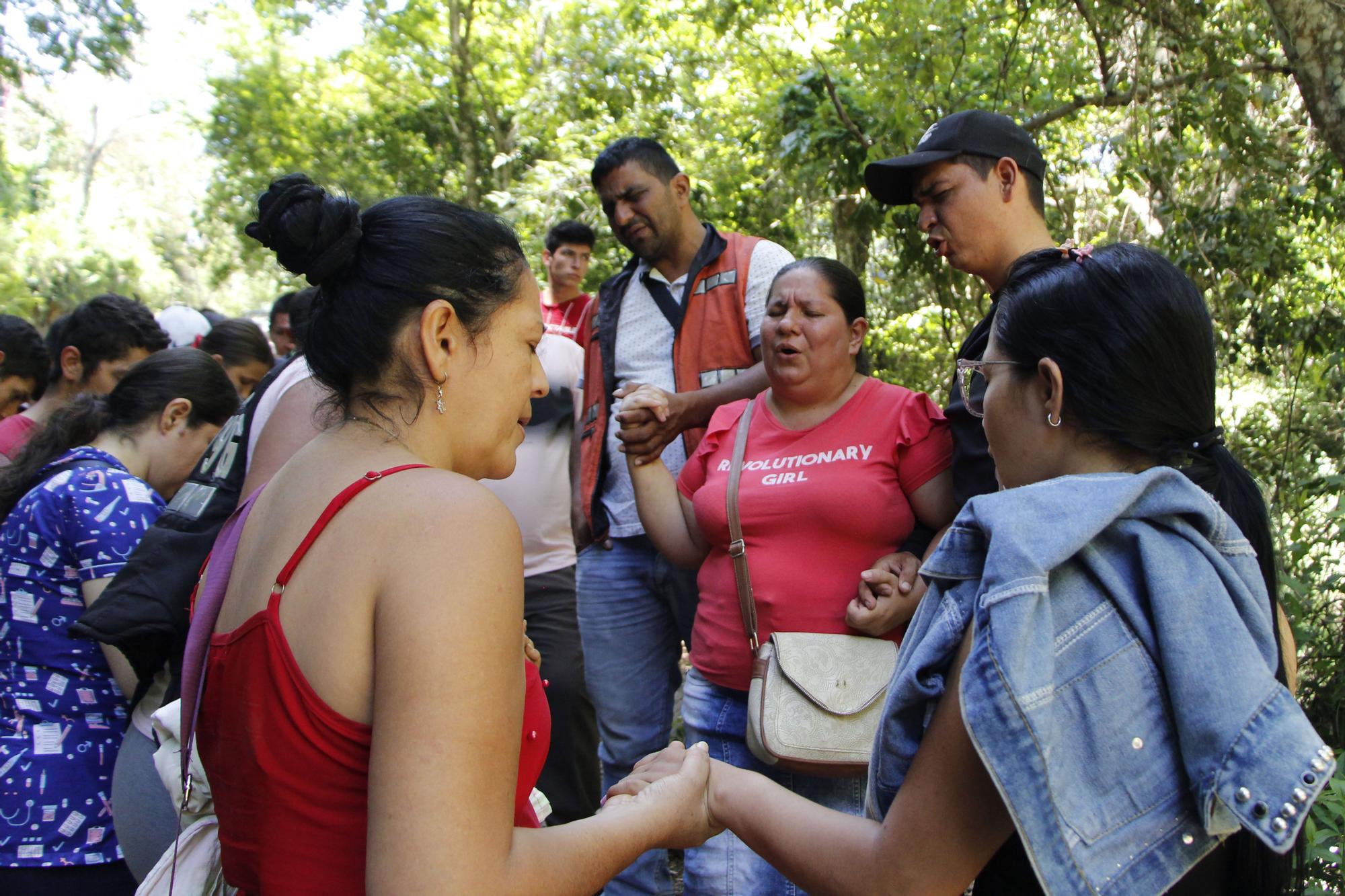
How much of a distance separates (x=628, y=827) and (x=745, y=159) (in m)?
8.39

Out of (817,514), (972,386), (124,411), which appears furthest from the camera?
(124,411)

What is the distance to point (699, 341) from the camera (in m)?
3.71

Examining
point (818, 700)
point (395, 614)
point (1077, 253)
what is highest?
point (1077, 253)

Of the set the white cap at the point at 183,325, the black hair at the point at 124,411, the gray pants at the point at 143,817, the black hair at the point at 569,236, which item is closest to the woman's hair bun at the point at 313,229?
the gray pants at the point at 143,817

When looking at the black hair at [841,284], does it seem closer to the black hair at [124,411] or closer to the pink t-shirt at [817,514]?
the pink t-shirt at [817,514]

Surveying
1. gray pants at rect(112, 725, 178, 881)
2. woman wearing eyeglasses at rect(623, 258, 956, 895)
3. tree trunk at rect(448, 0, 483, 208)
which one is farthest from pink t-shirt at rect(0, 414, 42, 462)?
tree trunk at rect(448, 0, 483, 208)

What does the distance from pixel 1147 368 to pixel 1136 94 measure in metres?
3.92

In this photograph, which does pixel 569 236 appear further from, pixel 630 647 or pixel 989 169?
pixel 989 169

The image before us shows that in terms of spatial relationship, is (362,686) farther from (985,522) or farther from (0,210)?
(0,210)

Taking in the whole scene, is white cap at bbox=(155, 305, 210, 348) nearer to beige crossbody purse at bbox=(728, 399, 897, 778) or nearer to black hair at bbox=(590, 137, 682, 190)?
black hair at bbox=(590, 137, 682, 190)

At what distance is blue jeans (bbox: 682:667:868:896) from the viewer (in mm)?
2709

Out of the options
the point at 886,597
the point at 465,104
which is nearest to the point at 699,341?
the point at 886,597

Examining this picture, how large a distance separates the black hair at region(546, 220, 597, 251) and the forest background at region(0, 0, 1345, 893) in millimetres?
1438

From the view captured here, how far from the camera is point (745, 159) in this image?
9.34 metres
